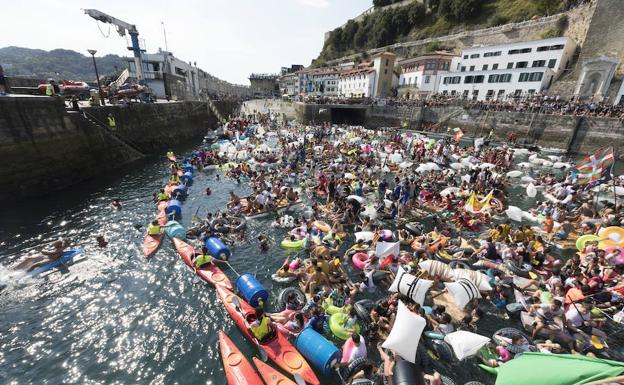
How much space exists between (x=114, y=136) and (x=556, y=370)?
32.3 m

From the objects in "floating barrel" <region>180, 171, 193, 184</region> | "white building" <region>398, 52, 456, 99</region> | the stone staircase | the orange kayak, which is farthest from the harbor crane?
"white building" <region>398, 52, 456, 99</region>

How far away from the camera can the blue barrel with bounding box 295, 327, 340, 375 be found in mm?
7863

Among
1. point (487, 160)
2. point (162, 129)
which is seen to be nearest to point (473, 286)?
point (487, 160)

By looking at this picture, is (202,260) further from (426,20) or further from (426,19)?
(426,19)

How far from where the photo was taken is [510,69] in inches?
1912

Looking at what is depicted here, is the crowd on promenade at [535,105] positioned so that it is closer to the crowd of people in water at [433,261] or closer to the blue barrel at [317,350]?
the crowd of people in water at [433,261]

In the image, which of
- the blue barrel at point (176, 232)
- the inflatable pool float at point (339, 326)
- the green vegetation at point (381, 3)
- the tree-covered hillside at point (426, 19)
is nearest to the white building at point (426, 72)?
the tree-covered hillside at point (426, 19)

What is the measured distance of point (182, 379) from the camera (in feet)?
27.0

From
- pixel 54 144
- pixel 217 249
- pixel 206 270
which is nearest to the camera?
pixel 206 270

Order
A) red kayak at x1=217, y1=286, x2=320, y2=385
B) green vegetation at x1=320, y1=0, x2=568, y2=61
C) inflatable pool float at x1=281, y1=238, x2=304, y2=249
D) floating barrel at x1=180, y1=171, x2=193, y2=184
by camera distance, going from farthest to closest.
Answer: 1. green vegetation at x1=320, y1=0, x2=568, y2=61
2. floating barrel at x1=180, y1=171, x2=193, y2=184
3. inflatable pool float at x1=281, y1=238, x2=304, y2=249
4. red kayak at x1=217, y1=286, x2=320, y2=385

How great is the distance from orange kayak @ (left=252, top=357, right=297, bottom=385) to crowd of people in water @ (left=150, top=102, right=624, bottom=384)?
28.2 inches

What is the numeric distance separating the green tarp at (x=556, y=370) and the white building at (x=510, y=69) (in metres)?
55.4

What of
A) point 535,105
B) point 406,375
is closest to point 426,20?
point 535,105

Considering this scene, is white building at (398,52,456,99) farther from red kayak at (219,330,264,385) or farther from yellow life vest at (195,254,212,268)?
red kayak at (219,330,264,385)
